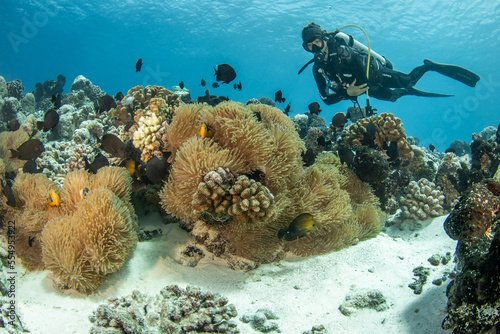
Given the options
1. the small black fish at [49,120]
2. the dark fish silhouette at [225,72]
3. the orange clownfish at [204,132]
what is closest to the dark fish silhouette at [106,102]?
the small black fish at [49,120]

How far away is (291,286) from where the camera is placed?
10.4 ft

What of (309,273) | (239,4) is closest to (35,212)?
(309,273)

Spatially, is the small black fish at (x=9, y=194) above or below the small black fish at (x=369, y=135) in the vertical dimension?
below

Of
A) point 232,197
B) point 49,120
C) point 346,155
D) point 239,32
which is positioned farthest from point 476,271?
point 239,32

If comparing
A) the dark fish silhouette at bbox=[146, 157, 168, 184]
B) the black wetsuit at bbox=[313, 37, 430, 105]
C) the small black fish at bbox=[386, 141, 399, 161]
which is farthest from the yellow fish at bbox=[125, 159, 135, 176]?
the black wetsuit at bbox=[313, 37, 430, 105]

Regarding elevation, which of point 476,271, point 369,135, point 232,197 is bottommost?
point 232,197

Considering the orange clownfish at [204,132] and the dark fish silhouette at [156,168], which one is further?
the dark fish silhouette at [156,168]

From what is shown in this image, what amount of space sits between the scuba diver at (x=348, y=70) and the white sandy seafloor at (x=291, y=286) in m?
4.67

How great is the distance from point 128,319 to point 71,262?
0.86 metres

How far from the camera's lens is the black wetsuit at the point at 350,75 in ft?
25.9

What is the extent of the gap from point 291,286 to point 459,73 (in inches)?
412

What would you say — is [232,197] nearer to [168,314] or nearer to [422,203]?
[168,314]

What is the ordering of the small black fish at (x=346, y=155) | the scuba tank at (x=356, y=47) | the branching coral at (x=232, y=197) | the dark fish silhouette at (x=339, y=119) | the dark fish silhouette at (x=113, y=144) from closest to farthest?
the branching coral at (x=232, y=197) → the dark fish silhouette at (x=113, y=144) → the small black fish at (x=346, y=155) → the dark fish silhouette at (x=339, y=119) → the scuba tank at (x=356, y=47)

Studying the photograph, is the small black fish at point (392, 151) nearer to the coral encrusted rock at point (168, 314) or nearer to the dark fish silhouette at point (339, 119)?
the dark fish silhouette at point (339, 119)
